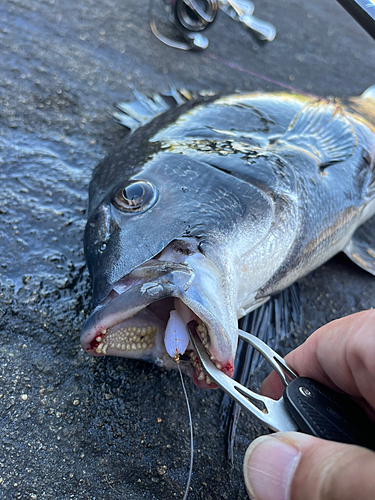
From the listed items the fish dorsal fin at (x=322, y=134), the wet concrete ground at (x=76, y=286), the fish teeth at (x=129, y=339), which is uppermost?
the fish dorsal fin at (x=322, y=134)

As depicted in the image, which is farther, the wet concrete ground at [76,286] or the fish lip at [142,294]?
the wet concrete ground at [76,286]

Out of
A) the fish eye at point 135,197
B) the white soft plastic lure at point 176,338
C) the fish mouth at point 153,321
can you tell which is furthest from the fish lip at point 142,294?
the fish eye at point 135,197

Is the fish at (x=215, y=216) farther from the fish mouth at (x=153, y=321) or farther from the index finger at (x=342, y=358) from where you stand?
the index finger at (x=342, y=358)

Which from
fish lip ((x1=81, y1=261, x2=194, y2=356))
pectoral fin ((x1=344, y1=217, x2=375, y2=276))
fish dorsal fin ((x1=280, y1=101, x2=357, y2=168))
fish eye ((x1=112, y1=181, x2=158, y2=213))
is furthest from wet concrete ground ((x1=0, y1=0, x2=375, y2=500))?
fish dorsal fin ((x1=280, y1=101, x2=357, y2=168))

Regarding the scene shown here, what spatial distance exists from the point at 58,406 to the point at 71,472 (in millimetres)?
264

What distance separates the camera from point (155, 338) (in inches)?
58.9

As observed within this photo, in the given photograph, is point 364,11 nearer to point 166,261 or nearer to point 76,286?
point 166,261

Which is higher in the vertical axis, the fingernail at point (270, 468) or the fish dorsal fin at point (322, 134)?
the fish dorsal fin at point (322, 134)

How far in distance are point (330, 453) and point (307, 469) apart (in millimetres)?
80

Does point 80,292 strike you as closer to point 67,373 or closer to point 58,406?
point 67,373

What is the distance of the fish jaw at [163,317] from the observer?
1.24m

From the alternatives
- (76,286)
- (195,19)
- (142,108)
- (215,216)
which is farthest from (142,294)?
(195,19)

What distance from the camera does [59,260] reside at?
204 centimetres

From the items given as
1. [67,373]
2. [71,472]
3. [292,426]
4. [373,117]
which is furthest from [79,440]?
[373,117]
